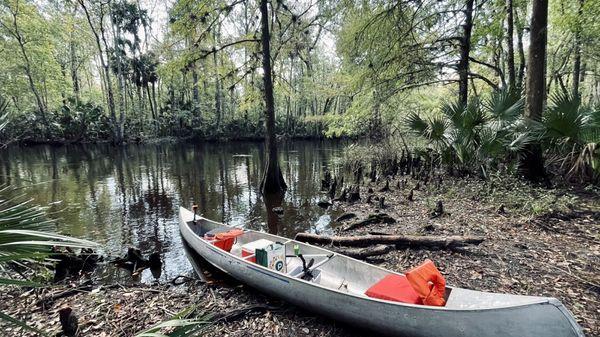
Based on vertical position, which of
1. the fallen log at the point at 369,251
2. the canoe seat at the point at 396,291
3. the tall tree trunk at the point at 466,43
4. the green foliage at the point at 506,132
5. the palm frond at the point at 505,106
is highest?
the tall tree trunk at the point at 466,43

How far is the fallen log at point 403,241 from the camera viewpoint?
17.6 feet

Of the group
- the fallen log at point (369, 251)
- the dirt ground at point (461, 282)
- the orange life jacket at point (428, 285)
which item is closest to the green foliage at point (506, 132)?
the dirt ground at point (461, 282)

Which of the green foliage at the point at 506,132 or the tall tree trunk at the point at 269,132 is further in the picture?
the tall tree trunk at the point at 269,132

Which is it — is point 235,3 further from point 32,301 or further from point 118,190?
point 32,301

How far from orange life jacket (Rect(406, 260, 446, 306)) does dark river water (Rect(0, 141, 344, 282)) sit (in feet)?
12.1

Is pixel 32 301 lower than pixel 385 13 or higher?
lower

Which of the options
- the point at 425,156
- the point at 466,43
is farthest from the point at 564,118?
the point at 466,43

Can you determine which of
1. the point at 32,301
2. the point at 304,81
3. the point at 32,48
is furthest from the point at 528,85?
the point at 32,48

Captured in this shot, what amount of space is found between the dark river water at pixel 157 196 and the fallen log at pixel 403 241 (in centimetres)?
174

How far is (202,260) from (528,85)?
8435 mm

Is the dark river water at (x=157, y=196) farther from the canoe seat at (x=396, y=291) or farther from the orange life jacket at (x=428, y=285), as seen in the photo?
the orange life jacket at (x=428, y=285)

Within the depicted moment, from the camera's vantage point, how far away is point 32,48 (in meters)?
25.8

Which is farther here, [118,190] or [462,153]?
[118,190]

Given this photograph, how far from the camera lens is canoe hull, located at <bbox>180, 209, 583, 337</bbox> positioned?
2695mm
